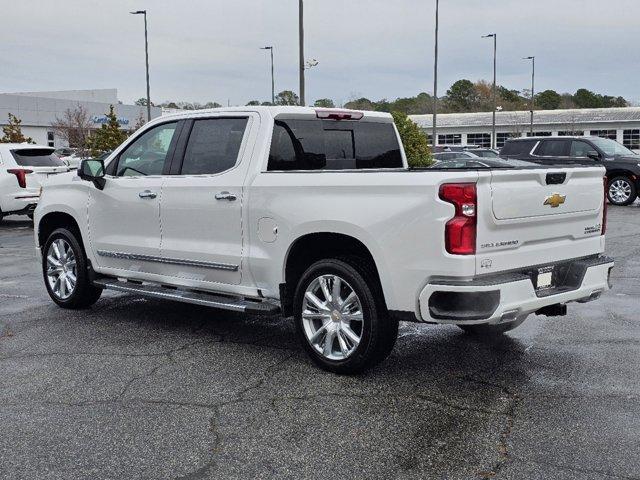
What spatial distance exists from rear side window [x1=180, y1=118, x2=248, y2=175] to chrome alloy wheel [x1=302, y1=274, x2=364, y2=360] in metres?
1.35

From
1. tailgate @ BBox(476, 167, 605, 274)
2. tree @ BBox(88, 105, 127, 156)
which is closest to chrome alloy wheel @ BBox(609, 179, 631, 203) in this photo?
tailgate @ BBox(476, 167, 605, 274)

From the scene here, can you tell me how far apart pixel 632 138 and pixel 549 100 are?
4780 cm

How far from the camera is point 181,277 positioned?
6566 millimetres

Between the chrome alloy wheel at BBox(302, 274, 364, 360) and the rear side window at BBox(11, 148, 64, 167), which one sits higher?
the rear side window at BBox(11, 148, 64, 167)

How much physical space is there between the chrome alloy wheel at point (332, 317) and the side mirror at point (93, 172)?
2.70m

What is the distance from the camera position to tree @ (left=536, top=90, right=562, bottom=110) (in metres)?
111

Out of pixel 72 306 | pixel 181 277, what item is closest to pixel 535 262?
pixel 181 277

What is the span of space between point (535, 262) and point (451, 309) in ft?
2.46

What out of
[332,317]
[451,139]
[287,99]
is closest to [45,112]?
[287,99]

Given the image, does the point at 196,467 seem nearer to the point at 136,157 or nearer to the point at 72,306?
the point at 136,157

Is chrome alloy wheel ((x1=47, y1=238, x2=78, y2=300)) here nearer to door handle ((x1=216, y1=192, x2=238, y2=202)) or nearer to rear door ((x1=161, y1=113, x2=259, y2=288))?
rear door ((x1=161, y1=113, x2=259, y2=288))

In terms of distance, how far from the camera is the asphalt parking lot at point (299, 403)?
12.9 feet

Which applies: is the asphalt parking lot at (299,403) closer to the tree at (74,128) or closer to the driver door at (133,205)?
the driver door at (133,205)

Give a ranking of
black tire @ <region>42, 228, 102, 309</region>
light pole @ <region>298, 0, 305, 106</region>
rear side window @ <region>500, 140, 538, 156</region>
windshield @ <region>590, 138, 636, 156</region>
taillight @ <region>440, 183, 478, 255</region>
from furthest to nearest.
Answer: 1. light pole @ <region>298, 0, 305, 106</region>
2. rear side window @ <region>500, 140, 538, 156</region>
3. windshield @ <region>590, 138, 636, 156</region>
4. black tire @ <region>42, 228, 102, 309</region>
5. taillight @ <region>440, 183, 478, 255</region>
